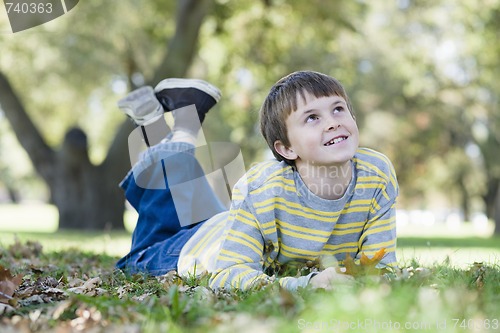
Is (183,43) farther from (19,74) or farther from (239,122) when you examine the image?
(239,122)

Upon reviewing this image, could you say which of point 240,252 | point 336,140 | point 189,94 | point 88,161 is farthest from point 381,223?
point 88,161

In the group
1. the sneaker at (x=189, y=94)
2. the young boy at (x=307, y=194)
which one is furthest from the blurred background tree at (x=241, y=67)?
the young boy at (x=307, y=194)

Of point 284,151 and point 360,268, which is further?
point 284,151

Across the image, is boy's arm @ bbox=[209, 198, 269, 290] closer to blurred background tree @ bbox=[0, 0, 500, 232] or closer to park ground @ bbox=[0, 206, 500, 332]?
park ground @ bbox=[0, 206, 500, 332]

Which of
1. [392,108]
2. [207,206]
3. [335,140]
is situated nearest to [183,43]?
[207,206]

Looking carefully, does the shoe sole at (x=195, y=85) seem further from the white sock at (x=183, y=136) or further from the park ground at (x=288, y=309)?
the park ground at (x=288, y=309)

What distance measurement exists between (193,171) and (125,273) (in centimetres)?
105

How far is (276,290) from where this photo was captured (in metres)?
2.79

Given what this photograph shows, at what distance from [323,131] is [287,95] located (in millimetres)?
322

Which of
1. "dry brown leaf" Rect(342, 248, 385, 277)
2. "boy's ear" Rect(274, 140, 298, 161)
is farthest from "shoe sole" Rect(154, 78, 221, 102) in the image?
"dry brown leaf" Rect(342, 248, 385, 277)

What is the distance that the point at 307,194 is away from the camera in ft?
11.1

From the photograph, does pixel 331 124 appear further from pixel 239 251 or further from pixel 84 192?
pixel 84 192

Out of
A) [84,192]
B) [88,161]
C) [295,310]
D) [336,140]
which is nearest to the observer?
[295,310]

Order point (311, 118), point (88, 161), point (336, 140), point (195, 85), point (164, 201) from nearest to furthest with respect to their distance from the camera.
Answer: point (336, 140) < point (311, 118) < point (164, 201) < point (195, 85) < point (88, 161)
